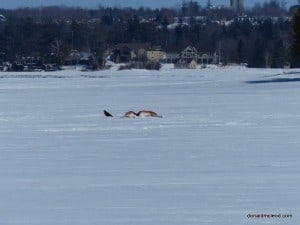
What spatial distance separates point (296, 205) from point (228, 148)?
16.2 feet

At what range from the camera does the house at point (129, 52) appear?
341 ft

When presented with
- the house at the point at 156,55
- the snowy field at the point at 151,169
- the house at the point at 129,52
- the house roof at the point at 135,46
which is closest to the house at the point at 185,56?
the house at the point at 156,55

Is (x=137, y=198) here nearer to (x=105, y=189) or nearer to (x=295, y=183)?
(x=105, y=189)

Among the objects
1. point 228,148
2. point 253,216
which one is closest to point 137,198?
point 253,216

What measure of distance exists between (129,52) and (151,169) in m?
95.4

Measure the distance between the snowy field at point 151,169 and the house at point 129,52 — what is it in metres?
81.5

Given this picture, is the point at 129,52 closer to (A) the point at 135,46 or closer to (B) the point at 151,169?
(A) the point at 135,46

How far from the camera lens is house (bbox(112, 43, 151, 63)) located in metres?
104

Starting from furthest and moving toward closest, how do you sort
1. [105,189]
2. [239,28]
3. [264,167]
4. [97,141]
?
[239,28] → [97,141] → [264,167] → [105,189]

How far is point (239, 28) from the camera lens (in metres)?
136

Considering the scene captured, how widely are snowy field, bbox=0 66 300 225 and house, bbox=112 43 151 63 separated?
267 feet

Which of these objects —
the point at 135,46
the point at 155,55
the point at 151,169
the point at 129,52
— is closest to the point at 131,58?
the point at 129,52

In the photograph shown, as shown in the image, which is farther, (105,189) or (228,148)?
(228,148)

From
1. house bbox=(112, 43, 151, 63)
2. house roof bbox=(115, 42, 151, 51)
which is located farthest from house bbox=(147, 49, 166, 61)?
house roof bbox=(115, 42, 151, 51)
